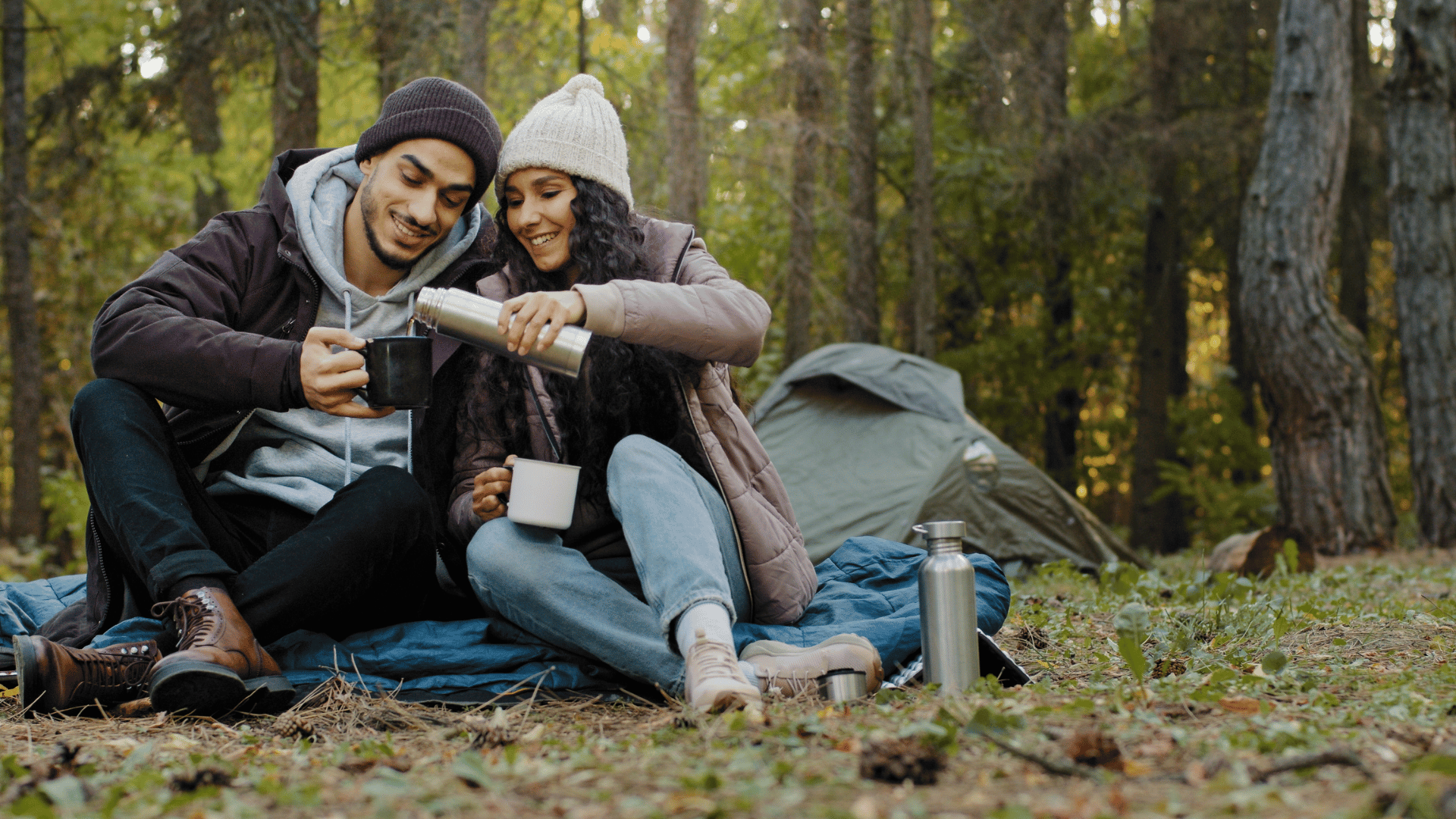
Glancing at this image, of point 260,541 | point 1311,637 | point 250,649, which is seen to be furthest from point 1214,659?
point 260,541

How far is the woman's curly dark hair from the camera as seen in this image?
2551mm

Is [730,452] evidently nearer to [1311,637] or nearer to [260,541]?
[260,541]

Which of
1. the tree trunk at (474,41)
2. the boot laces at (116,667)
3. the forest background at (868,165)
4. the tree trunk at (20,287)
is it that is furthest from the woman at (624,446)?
the tree trunk at (20,287)

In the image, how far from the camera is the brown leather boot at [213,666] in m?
2.06

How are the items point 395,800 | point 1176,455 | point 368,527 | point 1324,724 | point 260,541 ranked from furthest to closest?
point 1176,455
point 260,541
point 368,527
point 1324,724
point 395,800

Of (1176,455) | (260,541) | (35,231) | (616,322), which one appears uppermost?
(35,231)

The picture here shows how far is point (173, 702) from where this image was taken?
209 cm

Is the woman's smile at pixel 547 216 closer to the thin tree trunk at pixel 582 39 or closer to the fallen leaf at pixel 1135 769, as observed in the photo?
the fallen leaf at pixel 1135 769

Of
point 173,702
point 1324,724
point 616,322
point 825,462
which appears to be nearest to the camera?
point 1324,724

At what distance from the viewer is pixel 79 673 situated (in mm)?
2217

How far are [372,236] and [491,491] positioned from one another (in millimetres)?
784

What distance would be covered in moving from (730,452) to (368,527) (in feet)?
2.65

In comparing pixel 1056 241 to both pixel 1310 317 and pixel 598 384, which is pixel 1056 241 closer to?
pixel 1310 317

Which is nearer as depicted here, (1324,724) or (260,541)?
(1324,724)
